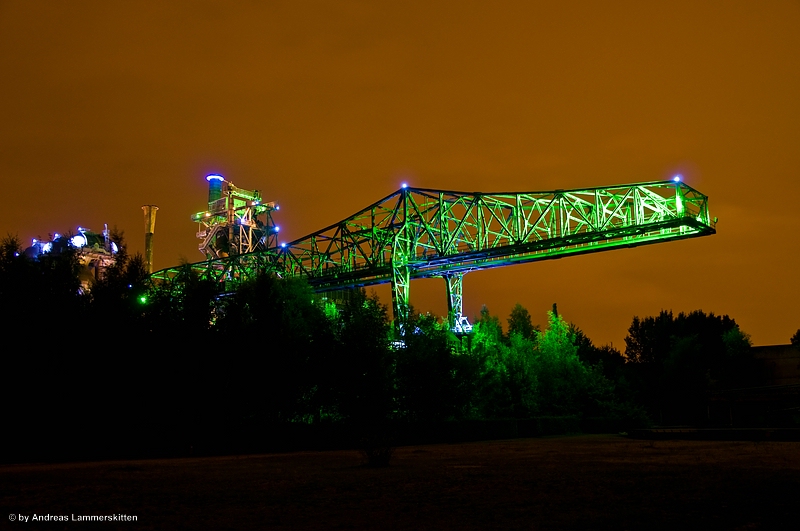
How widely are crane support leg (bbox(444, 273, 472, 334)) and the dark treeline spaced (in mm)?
13321

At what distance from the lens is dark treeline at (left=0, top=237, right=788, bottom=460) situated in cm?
3812

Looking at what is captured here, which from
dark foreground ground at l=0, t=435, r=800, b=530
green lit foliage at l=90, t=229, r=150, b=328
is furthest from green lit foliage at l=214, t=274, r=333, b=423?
dark foreground ground at l=0, t=435, r=800, b=530

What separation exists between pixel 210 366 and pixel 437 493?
87.6 feet

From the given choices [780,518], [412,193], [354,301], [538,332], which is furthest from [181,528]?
[412,193]

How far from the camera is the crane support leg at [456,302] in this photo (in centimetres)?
7294

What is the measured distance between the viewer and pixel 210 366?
42625 millimetres

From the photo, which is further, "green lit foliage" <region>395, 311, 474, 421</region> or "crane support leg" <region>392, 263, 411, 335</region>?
"crane support leg" <region>392, 263, 411, 335</region>

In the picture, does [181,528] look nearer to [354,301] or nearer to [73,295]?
[73,295]

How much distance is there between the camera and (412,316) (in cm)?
5769

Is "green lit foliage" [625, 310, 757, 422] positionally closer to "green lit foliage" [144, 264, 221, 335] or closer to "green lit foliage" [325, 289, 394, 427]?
"green lit foliage" [325, 289, 394, 427]

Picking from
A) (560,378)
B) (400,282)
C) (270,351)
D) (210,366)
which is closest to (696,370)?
(560,378)

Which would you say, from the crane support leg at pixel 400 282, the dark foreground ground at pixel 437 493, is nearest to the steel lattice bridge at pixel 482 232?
the crane support leg at pixel 400 282

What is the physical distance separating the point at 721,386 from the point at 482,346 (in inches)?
1248

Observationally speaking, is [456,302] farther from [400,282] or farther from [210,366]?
[210,366]
